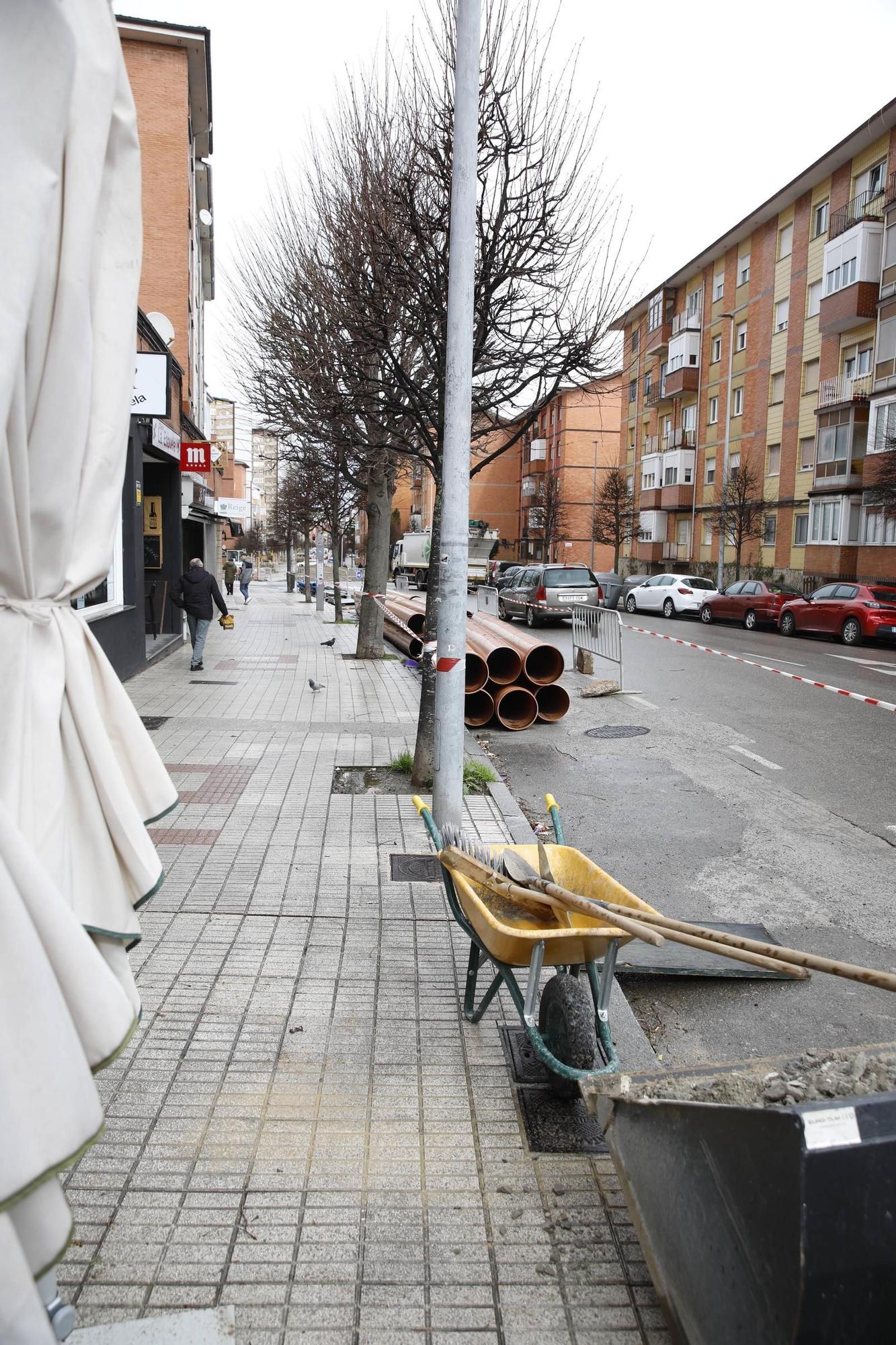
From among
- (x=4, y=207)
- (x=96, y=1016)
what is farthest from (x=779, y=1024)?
(x=4, y=207)

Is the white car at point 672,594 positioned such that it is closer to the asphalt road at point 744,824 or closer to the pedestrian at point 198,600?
the asphalt road at point 744,824

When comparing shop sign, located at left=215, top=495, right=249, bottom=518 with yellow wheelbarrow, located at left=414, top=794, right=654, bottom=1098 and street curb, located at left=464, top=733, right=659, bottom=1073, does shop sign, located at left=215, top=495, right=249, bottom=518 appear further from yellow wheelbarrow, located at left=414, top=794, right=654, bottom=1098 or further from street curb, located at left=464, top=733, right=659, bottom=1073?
yellow wheelbarrow, located at left=414, top=794, right=654, bottom=1098

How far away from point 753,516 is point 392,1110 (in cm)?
3802

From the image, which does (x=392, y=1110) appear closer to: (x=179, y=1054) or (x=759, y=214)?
(x=179, y=1054)

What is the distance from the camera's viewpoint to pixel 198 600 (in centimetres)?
1567

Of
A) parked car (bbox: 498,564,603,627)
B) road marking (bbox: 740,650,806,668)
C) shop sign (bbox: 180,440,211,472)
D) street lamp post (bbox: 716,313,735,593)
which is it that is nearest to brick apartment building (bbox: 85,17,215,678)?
shop sign (bbox: 180,440,211,472)

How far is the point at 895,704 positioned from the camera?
43.9 feet

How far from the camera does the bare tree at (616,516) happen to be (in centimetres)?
5272

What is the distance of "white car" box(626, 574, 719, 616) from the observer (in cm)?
3347

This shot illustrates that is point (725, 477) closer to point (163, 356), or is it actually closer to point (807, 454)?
point (807, 454)

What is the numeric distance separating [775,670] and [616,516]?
35638mm

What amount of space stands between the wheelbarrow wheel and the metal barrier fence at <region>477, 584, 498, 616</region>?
30.7 meters

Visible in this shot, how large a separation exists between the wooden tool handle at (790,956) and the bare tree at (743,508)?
36833 millimetres

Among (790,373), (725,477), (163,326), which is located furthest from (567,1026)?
(725,477)
